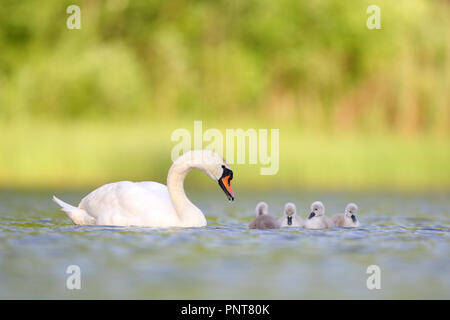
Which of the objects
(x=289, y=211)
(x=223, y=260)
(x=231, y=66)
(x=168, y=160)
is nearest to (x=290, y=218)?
(x=289, y=211)

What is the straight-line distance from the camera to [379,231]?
983cm

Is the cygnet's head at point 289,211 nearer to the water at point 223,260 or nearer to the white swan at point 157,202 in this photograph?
the water at point 223,260

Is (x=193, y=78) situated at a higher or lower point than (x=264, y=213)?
higher

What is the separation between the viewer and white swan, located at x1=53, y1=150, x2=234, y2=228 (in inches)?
375

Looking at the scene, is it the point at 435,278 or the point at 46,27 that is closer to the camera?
the point at 435,278

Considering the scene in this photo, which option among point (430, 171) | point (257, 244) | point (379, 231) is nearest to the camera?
point (257, 244)

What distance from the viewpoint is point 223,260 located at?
26.0 ft

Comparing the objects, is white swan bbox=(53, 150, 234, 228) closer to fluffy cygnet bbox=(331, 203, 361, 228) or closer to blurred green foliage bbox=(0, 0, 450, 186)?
fluffy cygnet bbox=(331, 203, 361, 228)

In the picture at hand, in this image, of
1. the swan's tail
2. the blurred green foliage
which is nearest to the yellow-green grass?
the blurred green foliage

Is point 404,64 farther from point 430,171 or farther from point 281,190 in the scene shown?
point 281,190

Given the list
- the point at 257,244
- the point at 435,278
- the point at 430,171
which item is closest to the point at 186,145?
the point at 430,171

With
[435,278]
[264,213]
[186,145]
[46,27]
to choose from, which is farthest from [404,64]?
[435,278]

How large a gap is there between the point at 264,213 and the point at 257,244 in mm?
1520

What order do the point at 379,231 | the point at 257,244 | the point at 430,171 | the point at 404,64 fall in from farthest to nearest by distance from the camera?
the point at 404,64
the point at 430,171
the point at 379,231
the point at 257,244
